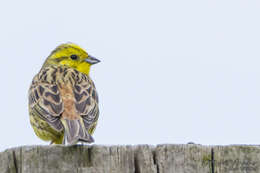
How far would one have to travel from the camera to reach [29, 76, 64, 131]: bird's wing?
19.1 feet

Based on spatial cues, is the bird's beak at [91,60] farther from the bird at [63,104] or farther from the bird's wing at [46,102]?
the bird's wing at [46,102]

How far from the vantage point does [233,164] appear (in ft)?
11.7

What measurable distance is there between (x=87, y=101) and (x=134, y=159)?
109 inches

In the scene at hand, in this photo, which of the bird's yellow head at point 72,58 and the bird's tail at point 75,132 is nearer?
the bird's tail at point 75,132

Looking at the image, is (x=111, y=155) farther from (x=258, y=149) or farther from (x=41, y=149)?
(x=258, y=149)

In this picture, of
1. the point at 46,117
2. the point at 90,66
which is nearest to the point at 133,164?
the point at 46,117

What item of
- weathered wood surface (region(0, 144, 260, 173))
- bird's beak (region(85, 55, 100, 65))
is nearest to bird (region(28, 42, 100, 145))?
bird's beak (region(85, 55, 100, 65))

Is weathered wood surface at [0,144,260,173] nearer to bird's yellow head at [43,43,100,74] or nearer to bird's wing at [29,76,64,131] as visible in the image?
bird's wing at [29,76,64,131]

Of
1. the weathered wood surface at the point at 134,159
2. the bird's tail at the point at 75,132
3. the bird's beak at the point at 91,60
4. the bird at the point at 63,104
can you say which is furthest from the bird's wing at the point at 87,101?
the weathered wood surface at the point at 134,159

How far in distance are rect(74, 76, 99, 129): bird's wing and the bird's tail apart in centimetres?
18

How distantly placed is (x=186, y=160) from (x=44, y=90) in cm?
358

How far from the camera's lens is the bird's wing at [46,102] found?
5.82m

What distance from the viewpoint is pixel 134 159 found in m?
3.56

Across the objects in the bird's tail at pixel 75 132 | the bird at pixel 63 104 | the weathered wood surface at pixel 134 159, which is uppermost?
the bird at pixel 63 104
